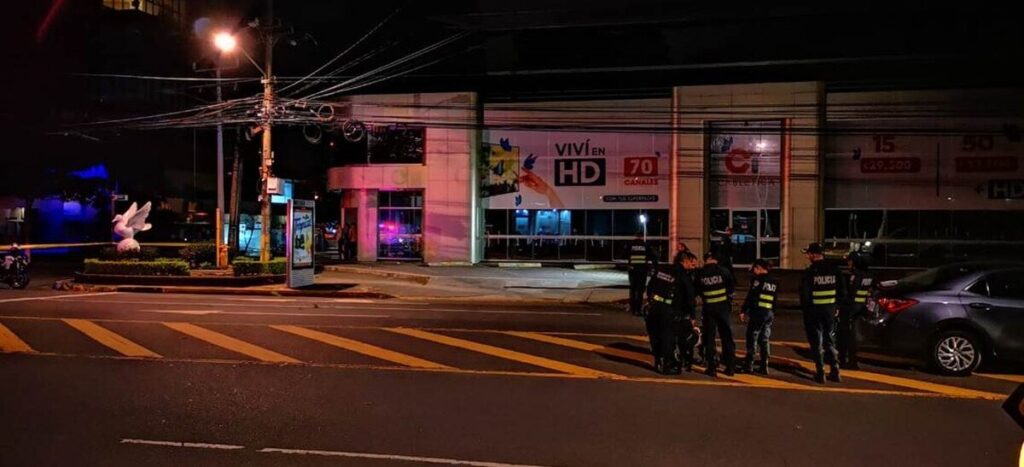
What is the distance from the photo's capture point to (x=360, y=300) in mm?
18953

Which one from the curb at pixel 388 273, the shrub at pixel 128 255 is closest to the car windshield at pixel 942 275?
the curb at pixel 388 273

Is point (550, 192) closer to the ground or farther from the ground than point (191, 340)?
farther from the ground

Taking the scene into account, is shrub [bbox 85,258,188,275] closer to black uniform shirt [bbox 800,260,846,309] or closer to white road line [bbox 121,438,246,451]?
white road line [bbox 121,438,246,451]

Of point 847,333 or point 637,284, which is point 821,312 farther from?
point 637,284

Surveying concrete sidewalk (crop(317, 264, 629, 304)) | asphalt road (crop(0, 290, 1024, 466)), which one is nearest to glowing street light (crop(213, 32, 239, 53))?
concrete sidewalk (crop(317, 264, 629, 304))

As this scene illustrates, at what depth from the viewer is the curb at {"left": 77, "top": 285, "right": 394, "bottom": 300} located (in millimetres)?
19891

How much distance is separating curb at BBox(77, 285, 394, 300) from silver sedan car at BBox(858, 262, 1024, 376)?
13.1 m

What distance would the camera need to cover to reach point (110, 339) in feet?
Answer: 37.2

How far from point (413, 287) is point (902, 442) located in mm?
16553

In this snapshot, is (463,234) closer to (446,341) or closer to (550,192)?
(550,192)

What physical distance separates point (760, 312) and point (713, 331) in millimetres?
605

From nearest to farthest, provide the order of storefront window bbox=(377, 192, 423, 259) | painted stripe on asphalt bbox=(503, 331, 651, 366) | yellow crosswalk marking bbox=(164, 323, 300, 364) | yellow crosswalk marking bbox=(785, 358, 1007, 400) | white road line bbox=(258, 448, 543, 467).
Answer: white road line bbox=(258, 448, 543, 467) < yellow crosswalk marking bbox=(785, 358, 1007, 400) < yellow crosswalk marking bbox=(164, 323, 300, 364) < painted stripe on asphalt bbox=(503, 331, 651, 366) < storefront window bbox=(377, 192, 423, 259)

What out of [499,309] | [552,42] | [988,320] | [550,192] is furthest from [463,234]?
[988,320]

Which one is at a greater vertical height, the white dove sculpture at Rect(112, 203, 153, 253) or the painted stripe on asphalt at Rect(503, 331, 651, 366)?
the white dove sculpture at Rect(112, 203, 153, 253)
